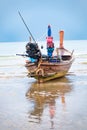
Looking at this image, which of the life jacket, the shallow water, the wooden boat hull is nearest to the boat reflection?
the shallow water

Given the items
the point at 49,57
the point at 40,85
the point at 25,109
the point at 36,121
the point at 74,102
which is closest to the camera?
the point at 36,121

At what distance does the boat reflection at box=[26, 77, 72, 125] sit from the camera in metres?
11.3

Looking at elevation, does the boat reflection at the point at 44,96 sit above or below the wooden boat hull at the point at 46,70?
below

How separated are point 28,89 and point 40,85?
1592 millimetres

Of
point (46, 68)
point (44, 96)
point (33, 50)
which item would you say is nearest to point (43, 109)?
point (44, 96)

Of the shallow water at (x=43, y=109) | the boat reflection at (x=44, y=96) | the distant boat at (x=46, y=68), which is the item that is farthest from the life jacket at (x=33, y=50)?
the shallow water at (x=43, y=109)

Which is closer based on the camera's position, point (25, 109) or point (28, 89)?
→ point (25, 109)

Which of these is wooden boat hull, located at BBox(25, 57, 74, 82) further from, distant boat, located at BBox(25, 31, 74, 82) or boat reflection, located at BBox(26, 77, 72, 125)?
boat reflection, located at BBox(26, 77, 72, 125)

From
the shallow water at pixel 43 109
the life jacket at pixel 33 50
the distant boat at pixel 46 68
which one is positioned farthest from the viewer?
the distant boat at pixel 46 68

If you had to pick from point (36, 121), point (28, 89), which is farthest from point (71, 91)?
point (36, 121)

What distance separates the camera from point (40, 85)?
19.4 metres

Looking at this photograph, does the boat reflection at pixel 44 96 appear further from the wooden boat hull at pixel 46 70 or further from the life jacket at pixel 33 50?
the life jacket at pixel 33 50

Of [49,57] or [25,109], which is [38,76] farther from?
[25,109]

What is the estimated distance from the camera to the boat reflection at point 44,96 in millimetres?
11320
